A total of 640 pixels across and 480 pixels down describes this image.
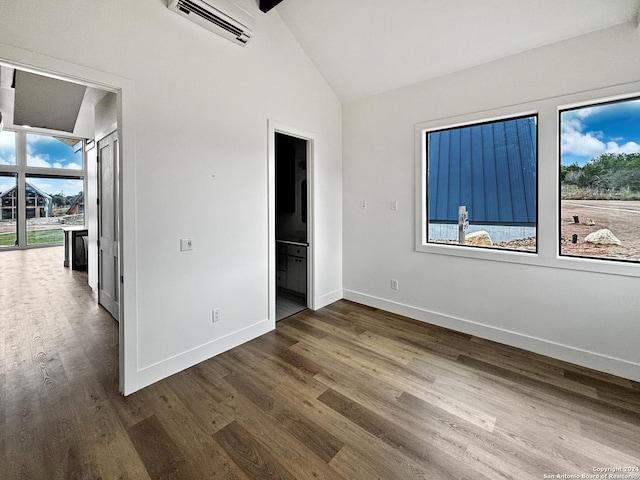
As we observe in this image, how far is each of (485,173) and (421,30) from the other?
1.62 meters

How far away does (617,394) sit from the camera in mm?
2186

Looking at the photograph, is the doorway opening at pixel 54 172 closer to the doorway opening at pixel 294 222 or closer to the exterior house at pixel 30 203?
the exterior house at pixel 30 203

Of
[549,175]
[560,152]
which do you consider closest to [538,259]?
[549,175]

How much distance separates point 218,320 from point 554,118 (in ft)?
11.9

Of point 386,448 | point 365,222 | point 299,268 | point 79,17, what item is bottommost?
point 386,448

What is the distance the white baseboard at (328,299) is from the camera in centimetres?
402

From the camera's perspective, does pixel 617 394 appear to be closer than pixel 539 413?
No

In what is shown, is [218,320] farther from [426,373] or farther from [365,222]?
[365,222]

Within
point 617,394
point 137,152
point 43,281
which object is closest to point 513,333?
point 617,394

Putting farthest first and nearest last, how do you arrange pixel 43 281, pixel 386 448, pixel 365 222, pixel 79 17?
pixel 43 281, pixel 365 222, pixel 79 17, pixel 386 448

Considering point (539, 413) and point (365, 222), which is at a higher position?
point (365, 222)

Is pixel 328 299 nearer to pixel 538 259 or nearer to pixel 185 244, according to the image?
pixel 185 244

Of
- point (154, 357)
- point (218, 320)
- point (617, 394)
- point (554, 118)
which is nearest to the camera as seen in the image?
point (617, 394)

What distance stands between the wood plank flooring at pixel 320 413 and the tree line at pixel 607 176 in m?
1.57
